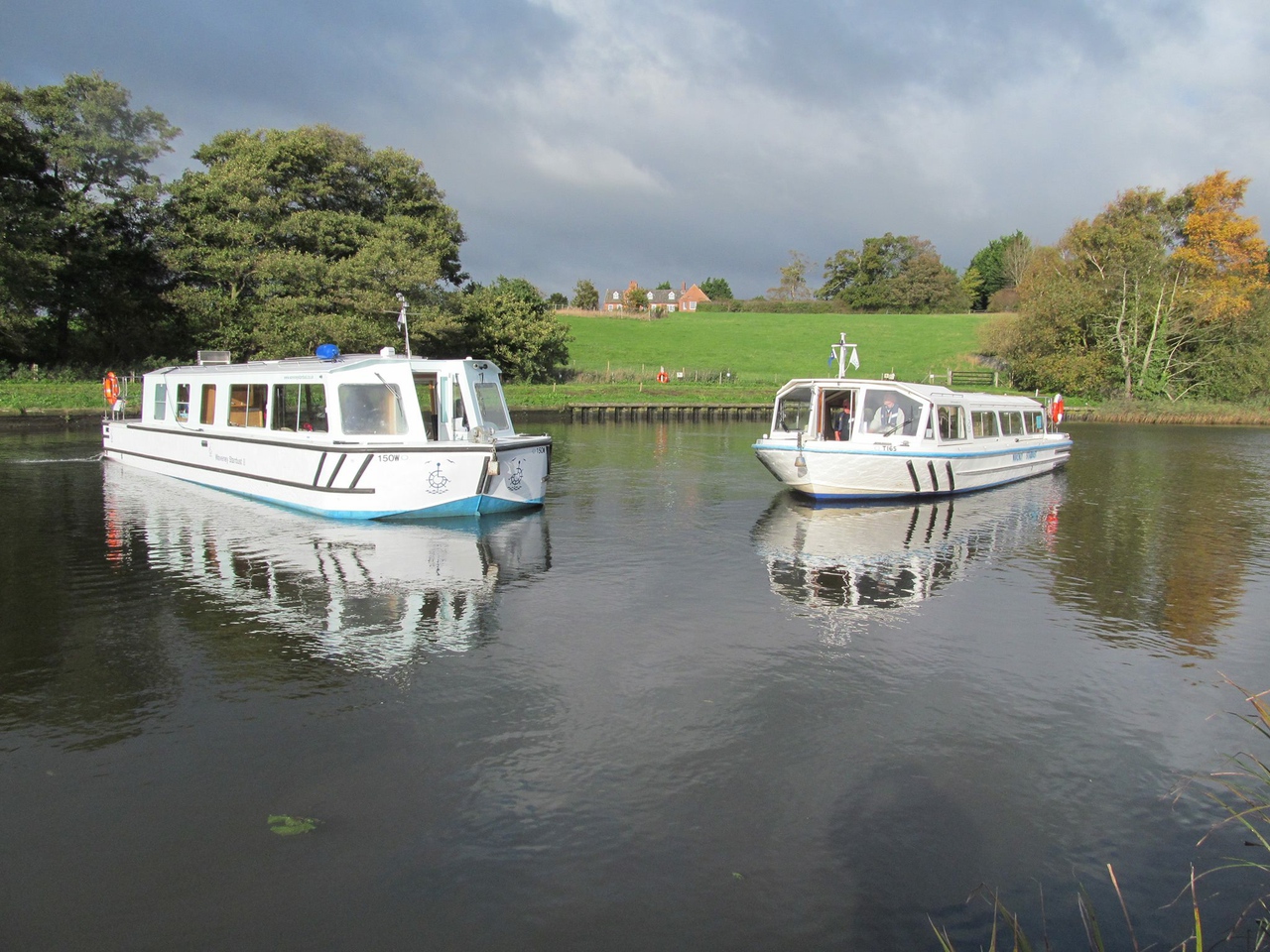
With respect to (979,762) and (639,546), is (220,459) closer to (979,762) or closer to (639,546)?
(639,546)

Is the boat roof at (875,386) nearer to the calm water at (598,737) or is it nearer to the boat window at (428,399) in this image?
the calm water at (598,737)

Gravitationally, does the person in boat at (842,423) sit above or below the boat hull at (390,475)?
above

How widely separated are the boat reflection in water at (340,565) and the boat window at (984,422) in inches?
487

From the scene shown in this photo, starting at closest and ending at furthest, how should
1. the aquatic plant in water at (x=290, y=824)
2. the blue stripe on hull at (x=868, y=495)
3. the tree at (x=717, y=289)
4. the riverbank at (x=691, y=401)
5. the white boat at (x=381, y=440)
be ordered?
the aquatic plant in water at (x=290, y=824)
the white boat at (x=381, y=440)
the blue stripe on hull at (x=868, y=495)
the riverbank at (x=691, y=401)
the tree at (x=717, y=289)

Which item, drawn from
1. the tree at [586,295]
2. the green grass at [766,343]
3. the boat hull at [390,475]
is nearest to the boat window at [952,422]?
the boat hull at [390,475]

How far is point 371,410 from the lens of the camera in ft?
52.7

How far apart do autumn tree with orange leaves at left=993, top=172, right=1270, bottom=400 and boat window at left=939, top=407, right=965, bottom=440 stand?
135ft

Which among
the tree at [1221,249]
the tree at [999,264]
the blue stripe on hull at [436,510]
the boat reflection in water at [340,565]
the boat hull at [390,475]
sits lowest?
the boat reflection in water at [340,565]

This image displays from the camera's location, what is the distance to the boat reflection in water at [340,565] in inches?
388

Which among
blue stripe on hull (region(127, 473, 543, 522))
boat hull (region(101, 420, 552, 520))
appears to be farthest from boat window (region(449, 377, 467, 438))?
blue stripe on hull (region(127, 473, 543, 522))

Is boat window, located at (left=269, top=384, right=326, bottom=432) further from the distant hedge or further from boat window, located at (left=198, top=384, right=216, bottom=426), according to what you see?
the distant hedge

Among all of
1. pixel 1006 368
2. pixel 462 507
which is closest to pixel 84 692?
pixel 462 507

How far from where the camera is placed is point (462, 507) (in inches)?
650

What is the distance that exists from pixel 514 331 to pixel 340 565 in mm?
40955
